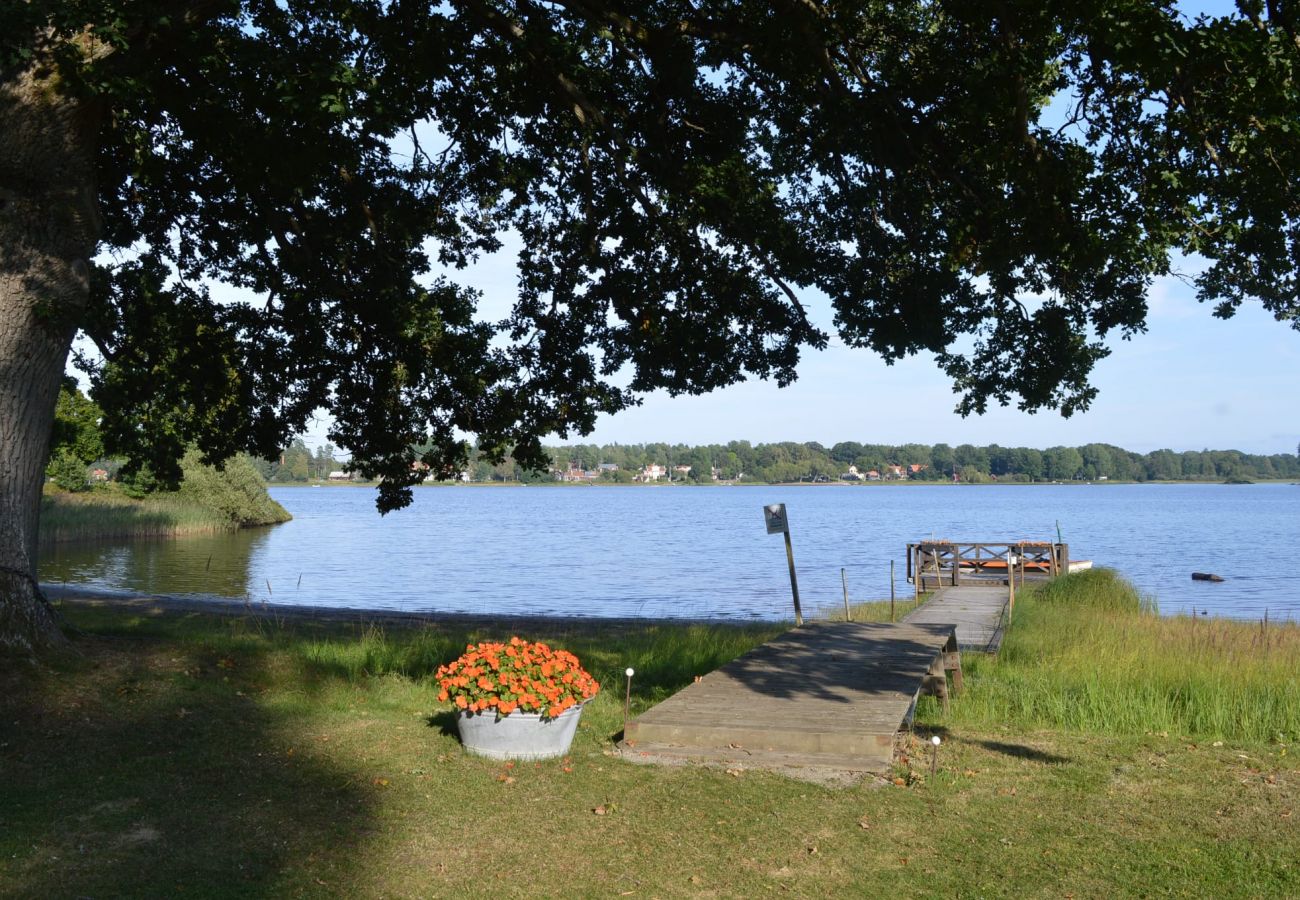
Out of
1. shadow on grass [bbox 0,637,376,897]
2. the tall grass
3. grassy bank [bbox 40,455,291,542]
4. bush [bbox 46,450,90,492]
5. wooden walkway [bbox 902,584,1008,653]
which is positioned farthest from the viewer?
bush [bbox 46,450,90,492]

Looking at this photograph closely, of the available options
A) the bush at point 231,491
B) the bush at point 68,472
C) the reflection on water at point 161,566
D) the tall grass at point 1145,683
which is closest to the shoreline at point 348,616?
the reflection on water at point 161,566

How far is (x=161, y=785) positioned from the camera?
6.55 metres

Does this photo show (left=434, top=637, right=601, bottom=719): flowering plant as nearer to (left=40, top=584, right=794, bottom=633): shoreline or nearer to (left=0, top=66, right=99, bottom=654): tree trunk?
(left=0, top=66, right=99, bottom=654): tree trunk

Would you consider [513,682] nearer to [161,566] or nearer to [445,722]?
[445,722]

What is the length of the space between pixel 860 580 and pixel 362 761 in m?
31.7

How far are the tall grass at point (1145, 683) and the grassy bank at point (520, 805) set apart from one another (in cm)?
16

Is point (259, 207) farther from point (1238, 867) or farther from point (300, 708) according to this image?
point (1238, 867)

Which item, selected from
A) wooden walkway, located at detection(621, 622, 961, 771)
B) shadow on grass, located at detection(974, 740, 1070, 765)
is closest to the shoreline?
wooden walkway, located at detection(621, 622, 961, 771)

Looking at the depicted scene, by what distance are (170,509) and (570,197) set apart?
140ft

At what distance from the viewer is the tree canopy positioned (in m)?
9.07

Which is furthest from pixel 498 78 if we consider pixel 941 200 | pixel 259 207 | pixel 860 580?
pixel 860 580

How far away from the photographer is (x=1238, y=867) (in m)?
5.71

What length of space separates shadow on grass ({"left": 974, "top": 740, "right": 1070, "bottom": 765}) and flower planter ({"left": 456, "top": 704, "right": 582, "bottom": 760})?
3.67m

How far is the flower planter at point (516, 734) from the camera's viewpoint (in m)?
7.50
